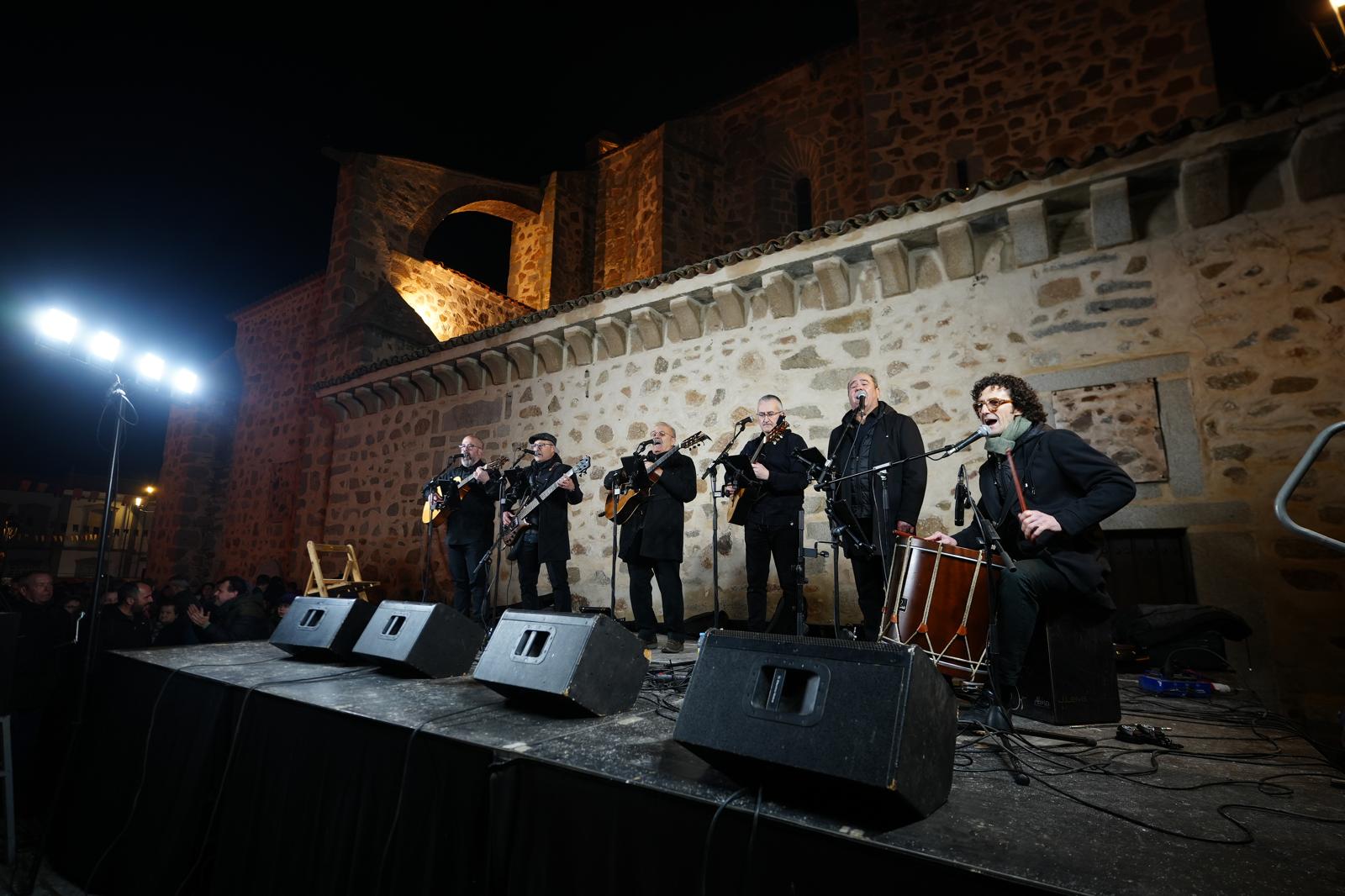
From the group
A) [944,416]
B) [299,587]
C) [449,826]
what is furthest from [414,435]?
[449,826]

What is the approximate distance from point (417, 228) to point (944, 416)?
11.4 metres

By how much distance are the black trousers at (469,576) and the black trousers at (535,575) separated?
1.23ft

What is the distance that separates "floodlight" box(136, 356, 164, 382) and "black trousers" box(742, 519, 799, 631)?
4.65m

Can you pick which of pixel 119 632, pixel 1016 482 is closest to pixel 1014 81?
pixel 1016 482

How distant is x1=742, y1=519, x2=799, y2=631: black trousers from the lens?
178 inches

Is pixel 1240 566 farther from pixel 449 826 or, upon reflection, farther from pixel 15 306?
pixel 15 306

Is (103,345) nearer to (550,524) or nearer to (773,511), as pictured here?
(550,524)

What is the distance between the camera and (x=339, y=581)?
8.29 m

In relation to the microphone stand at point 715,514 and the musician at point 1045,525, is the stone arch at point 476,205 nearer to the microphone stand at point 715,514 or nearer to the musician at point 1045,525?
the microphone stand at point 715,514

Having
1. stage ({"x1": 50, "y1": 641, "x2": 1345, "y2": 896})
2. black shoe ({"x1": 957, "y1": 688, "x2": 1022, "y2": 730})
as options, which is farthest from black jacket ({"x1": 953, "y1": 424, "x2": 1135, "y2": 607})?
stage ({"x1": 50, "y1": 641, "x2": 1345, "y2": 896})

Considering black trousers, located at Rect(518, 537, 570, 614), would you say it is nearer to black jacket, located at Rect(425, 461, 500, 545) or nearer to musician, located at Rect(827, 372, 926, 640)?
black jacket, located at Rect(425, 461, 500, 545)

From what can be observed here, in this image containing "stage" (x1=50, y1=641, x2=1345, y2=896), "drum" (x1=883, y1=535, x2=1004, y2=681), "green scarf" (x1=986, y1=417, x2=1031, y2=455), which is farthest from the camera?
"green scarf" (x1=986, y1=417, x2=1031, y2=455)

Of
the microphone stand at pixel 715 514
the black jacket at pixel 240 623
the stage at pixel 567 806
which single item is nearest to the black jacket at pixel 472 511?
the black jacket at pixel 240 623

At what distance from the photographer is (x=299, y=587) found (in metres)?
10.4
